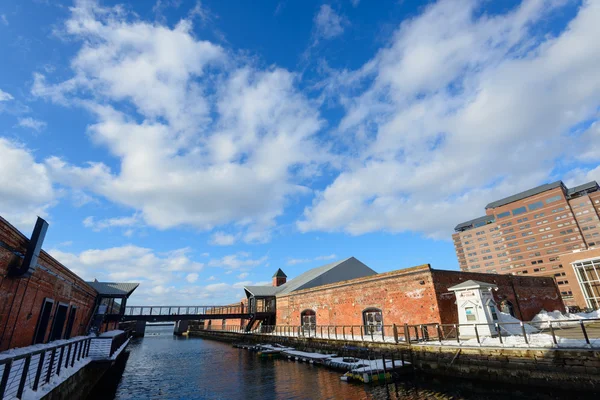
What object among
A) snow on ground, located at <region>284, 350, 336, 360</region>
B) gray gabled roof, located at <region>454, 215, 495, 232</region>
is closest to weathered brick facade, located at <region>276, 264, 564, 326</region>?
snow on ground, located at <region>284, 350, 336, 360</region>

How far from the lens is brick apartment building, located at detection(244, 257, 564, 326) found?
62.3ft

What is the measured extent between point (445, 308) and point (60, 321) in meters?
21.7

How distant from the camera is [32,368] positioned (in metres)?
6.74

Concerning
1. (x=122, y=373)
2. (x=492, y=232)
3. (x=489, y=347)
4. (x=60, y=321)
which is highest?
(x=492, y=232)

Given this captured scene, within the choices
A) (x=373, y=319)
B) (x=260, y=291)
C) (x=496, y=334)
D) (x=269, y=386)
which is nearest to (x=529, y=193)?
(x=260, y=291)

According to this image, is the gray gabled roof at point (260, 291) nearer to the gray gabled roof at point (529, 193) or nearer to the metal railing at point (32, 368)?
the metal railing at point (32, 368)

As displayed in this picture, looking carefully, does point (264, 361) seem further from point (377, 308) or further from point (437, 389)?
point (437, 389)

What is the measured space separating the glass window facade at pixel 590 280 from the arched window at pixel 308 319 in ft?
92.7

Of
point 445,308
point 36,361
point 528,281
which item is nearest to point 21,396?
point 36,361

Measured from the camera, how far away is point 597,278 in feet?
99.4

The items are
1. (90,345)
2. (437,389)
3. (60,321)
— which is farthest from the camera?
(60,321)

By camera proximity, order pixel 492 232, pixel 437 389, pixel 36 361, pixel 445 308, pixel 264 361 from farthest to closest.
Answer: pixel 492 232
pixel 264 361
pixel 445 308
pixel 437 389
pixel 36 361

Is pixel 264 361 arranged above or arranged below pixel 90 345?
below

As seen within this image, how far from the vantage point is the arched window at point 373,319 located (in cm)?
2207
